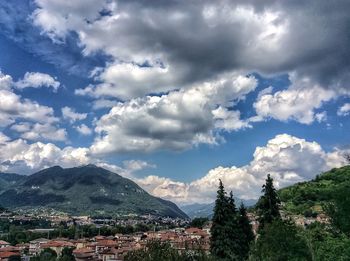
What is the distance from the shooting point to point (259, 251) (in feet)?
120

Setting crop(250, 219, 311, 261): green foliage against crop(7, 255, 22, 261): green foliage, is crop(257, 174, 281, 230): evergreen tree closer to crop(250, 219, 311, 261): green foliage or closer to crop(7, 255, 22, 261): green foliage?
crop(250, 219, 311, 261): green foliage

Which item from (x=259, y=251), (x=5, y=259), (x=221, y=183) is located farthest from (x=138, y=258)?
(x=5, y=259)

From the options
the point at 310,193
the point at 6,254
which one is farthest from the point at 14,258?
the point at 310,193

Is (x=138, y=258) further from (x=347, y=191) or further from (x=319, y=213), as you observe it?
(x=319, y=213)

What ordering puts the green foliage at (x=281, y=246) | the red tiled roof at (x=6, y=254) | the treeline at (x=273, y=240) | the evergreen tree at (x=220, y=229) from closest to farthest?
1. the treeline at (x=273, y=240)
2. the green foliage at (x=281, y=246)
3. the evergreen tree at (x=220, y=229)
4. the red tiled roof at (x=6, y=254)

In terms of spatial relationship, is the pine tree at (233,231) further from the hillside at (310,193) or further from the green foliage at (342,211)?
the hillside at (310,193)

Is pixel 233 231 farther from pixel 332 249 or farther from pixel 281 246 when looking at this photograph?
pixel 332 249

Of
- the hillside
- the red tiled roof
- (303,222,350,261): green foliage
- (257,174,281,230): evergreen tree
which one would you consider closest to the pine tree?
(257,174,281,230): evergreen tree

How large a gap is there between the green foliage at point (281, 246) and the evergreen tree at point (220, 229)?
14.2 meters

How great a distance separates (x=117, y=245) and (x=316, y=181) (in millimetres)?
91390

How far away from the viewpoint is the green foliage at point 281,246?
33.3 meters

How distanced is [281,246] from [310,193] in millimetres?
127158

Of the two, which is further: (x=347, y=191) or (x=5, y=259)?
(x=5, y=259)

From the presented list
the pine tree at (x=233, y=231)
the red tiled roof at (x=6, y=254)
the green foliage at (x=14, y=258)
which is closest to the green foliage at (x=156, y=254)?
the pine tree at (x=233, y=231)
